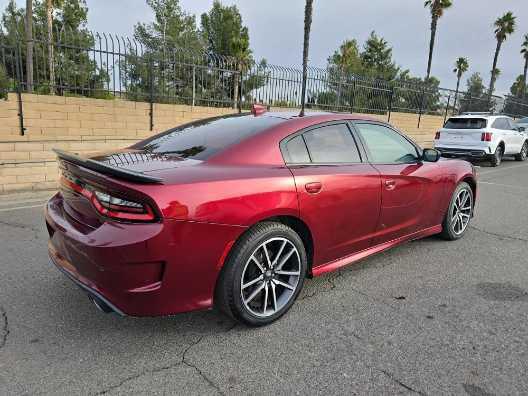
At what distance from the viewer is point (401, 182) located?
372 centimetres

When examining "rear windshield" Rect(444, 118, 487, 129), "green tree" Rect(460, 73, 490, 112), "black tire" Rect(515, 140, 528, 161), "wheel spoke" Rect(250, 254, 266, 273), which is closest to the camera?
"wheel spoke" Rect(250, 254, 266, 273)

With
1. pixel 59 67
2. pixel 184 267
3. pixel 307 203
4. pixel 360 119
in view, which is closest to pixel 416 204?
pixel 360 119

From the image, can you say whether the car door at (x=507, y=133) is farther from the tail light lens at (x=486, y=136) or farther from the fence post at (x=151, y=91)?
the fence post at (x=151, y=91)

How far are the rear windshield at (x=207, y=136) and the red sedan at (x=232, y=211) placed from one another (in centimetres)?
2

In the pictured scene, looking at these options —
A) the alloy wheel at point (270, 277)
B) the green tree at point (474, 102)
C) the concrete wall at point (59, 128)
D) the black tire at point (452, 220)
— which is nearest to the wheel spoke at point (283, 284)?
the alloy wheel at point (270, 277)

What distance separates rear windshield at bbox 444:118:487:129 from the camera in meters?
12.1

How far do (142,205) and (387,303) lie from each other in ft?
6.76

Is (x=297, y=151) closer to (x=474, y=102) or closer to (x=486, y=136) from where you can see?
(x=486, y=136)

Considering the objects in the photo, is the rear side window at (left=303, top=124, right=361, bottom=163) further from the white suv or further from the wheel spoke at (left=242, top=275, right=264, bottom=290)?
the white suv

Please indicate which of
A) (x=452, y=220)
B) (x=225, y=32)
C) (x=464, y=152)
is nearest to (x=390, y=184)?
(x=452, y=220)

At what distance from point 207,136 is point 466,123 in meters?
11.4

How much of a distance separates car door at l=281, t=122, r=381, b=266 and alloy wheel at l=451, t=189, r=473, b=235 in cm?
171

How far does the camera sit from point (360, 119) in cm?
364

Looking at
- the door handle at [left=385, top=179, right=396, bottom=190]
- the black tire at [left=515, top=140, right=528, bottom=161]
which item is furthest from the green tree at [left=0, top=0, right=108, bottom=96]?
the black tire at [left=515, top=140, right=528, bottom=161]
